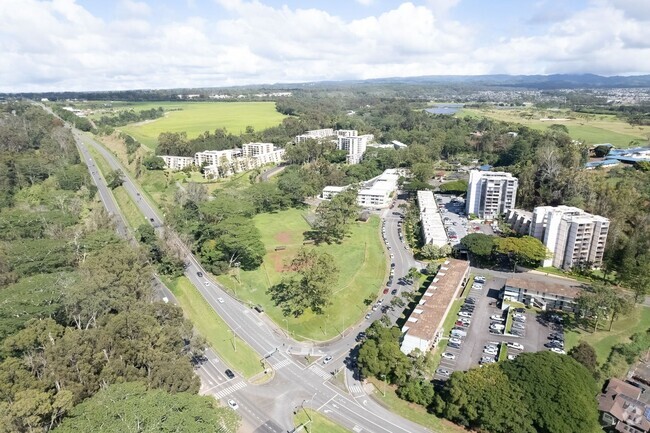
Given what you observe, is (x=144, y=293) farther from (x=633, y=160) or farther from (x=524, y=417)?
(x=633, y=160)

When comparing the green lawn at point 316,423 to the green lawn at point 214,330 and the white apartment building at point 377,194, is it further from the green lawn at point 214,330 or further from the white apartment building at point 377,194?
the white apartment building at point 377,194

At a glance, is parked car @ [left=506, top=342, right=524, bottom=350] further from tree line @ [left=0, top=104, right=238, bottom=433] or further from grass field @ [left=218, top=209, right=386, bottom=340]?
tree line @ [left=0, top=104, right=238, bottom=433]

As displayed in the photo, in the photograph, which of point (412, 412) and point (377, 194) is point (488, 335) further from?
point (377, 194)

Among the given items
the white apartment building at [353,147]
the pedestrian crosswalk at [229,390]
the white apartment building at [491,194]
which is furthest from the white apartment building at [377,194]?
the pedestrian crosswalk at [229,390]

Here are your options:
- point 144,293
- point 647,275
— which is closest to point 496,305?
point 647,275

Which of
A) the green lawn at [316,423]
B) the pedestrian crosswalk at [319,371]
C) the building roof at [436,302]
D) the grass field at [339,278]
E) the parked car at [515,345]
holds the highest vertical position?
the building roof at [436,302]
